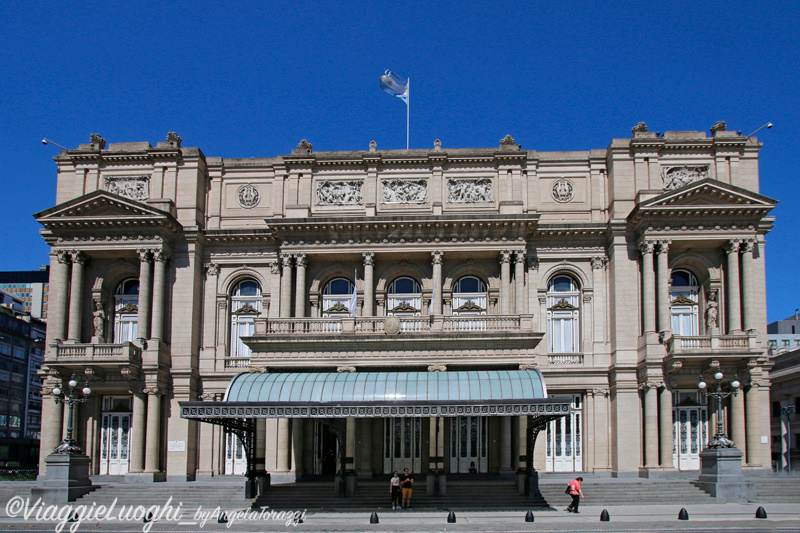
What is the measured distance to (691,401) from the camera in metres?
43.2

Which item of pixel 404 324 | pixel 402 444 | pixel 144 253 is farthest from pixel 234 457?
pixel 404 324

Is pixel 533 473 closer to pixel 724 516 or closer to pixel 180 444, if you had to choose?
pixel 724 516

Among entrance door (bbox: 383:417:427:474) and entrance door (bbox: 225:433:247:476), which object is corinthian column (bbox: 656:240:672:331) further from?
entrance door (bbox: 225:433:247:476)

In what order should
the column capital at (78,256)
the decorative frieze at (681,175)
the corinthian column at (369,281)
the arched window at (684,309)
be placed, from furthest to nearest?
the decorative frieze at (681,175), the arched window at (684,309), the column capital at (78,256), the corinthian column at (369,281)

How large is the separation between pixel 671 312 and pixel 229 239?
25.4m

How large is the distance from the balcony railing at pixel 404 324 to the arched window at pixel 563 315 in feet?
19.7

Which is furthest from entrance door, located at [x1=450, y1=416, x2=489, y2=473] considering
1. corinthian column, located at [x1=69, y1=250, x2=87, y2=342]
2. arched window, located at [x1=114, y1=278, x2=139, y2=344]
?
corinthian column, located at [x1=69, y1=250, x2=87, y2=342]

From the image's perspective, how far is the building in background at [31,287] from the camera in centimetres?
11106

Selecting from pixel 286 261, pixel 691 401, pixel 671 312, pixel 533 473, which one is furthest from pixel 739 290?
pixel 286 261

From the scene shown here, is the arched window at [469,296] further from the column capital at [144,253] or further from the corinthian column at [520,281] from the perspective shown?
the column capital at [144,253]

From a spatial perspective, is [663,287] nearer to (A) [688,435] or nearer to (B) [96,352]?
(A) [688,435]

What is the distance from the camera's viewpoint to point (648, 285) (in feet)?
141

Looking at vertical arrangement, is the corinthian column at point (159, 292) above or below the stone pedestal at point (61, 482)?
above

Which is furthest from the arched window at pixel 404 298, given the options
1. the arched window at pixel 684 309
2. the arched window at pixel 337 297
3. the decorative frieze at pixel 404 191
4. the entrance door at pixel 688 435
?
the entrance door at pixel 688 435
